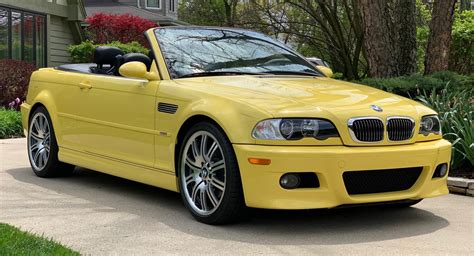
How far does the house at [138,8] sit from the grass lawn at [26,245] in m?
25.2

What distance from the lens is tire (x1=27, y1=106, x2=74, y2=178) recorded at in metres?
7.07

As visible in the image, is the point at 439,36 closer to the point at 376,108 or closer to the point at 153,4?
the point at 376,108

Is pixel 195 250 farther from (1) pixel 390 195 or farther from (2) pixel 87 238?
(1) pixel 390 195

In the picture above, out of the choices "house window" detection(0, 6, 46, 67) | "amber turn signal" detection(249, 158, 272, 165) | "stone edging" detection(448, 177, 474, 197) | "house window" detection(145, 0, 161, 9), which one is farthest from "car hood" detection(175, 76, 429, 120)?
"house window" detection(145, 0, 161, 9)

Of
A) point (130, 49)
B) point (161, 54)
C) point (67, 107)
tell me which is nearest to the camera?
point (161, 54)

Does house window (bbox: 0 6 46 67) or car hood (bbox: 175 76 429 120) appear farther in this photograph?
house window (bbox: 0 6 46 67)

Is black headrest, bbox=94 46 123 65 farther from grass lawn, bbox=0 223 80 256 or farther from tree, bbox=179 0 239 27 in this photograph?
tree, bbox=179 0 239 27

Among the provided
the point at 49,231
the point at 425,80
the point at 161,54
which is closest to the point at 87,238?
the point at 49,231

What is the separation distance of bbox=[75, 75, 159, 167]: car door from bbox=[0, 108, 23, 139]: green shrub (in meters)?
5.39

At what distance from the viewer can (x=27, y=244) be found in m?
4.27

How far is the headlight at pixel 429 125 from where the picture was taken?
519cm

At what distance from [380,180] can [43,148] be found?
398 centimetres

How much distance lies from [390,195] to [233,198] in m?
1.18

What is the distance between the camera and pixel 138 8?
31797 mm
